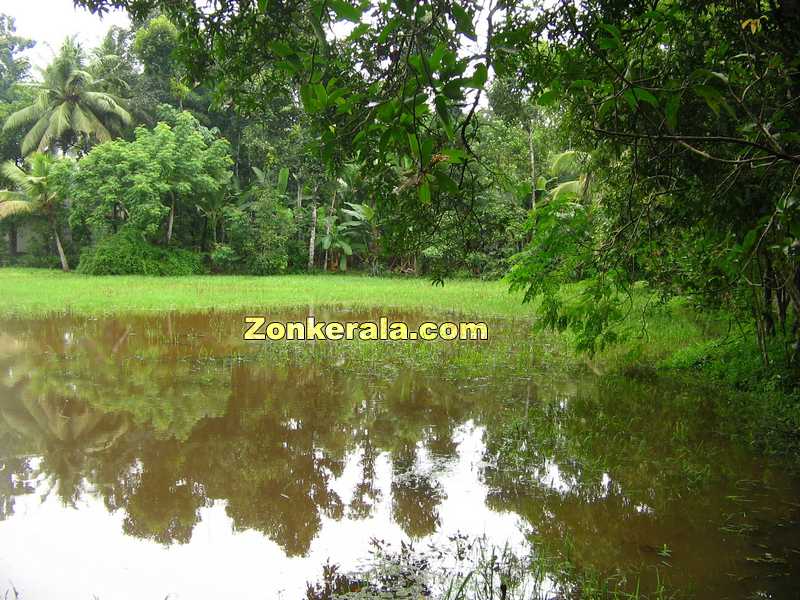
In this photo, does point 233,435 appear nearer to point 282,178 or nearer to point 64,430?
point 64,430

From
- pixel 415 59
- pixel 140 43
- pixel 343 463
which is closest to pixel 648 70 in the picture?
pixel 415 59

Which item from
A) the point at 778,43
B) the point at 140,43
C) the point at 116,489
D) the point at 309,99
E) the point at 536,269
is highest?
the point at 140,43

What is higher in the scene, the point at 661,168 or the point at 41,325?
the point at 661,168

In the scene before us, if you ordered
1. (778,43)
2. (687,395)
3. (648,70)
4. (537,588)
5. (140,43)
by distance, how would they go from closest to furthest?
(537,588) → (778,43) → (648,70) → (687,395) → (140,43)

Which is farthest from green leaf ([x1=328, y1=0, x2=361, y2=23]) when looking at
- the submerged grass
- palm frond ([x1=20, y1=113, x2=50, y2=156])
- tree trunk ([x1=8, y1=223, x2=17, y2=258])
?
tree trunk ([x1=8, y1=223, x2=17, y2=258])

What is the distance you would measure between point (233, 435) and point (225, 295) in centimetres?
841

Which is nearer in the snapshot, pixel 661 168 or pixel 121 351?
Answer: pixel 661 168

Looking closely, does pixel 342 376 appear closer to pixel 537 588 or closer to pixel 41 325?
pixel 537 588

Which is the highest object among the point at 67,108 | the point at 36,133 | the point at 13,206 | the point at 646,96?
the point at 67,108

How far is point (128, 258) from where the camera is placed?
16750mm

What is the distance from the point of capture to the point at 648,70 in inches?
144

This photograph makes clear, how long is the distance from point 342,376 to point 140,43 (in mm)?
14158

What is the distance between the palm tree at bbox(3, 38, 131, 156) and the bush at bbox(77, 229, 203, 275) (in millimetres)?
3342

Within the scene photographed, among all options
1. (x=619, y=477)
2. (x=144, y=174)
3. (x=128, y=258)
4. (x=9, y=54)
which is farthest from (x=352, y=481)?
(x=9, y=54)
